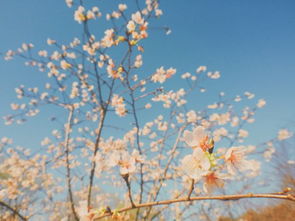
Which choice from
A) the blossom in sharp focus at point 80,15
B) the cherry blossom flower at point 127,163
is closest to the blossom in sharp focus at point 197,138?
the cherry blossom flower at point 127,163

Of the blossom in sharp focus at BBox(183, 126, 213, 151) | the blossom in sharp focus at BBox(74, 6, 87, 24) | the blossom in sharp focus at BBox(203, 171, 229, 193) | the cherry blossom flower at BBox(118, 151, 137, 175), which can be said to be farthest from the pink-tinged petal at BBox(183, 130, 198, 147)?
the blossom in sharp focus at BBox(74, 6, 87, 24)

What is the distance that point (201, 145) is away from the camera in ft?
3.67

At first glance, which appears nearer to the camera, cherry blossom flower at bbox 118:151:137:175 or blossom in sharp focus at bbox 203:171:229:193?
blossom in sharp focus at bbox 203:171:229:193

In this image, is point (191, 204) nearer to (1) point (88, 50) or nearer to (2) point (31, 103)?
(1) point (88, 50)

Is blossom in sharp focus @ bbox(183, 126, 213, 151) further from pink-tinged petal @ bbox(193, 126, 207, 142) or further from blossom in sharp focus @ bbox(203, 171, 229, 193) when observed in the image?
blossom in sharp focus @ bbox(203, 171, 229, 193)

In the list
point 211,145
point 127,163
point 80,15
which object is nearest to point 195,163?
point 211,145

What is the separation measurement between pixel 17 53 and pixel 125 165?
543 cm

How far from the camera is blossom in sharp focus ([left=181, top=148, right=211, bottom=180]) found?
3.24 feet

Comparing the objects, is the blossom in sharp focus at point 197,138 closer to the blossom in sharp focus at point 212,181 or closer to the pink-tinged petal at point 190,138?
the pink-tinged petal at point 190,138

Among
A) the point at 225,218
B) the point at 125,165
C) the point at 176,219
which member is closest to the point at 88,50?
the point at 125,165

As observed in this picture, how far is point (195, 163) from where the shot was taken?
1.03 meters

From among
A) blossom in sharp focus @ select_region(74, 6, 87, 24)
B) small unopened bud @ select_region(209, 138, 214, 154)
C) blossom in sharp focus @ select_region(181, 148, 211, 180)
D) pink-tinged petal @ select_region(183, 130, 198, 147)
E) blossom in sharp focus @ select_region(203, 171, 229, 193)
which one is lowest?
blossom in sharp focus @ select_region(203, 171, 229, 193)

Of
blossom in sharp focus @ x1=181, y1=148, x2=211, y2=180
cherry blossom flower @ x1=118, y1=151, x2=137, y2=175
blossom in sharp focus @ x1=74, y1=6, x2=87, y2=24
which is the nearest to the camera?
blossom in sharp focus @ x1=181, y1=148, x2=211, y2=180

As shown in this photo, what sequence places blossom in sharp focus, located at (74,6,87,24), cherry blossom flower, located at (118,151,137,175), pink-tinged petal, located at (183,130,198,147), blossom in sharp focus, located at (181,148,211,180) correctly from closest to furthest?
blossom in sharp focus, located at (181,148,211,180)
pink-tinged petal, located at (183,130,198,147)
cherry blossom flower, located at (118,151,137,175)
blossom in sharp focus, located at (74,6,87,24)
